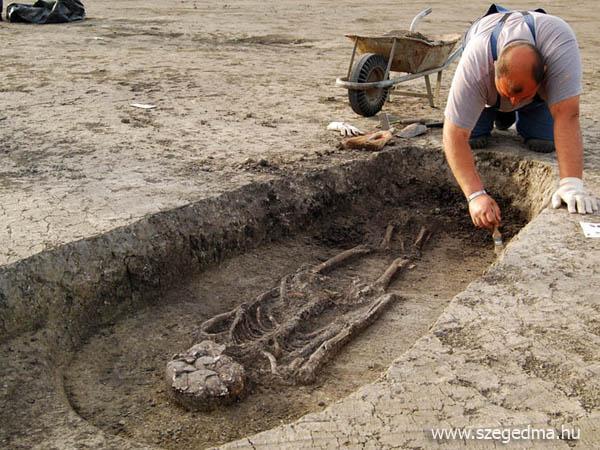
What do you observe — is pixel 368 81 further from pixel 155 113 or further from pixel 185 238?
pixel 185 238

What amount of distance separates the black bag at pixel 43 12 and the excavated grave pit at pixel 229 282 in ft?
32.2

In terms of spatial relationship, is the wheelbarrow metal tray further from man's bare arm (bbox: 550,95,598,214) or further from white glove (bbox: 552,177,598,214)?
white glove (bbox: 552,177,598,214)

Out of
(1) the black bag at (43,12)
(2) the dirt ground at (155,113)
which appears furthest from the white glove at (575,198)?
(1) the black bag at (43,12)

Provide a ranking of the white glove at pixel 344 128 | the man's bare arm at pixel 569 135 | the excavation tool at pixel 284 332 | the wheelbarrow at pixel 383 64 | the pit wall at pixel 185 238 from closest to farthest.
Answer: the excavation tool at pixel 284 332, the pit wall at pixel 185 238, the man's bare arm at pixel 569 135, the white glove at pixel 344 128, the wheelbarrow at pixel 383 64

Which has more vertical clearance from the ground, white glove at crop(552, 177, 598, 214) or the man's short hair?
the man's short hair

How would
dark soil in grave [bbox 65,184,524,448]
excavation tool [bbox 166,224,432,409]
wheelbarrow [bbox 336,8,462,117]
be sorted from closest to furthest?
dark soil in grave [bbox 65,184,524,448] → excavation tool [bbox 166,224,432,409] → wheelbarrow [bbox 336,8,462,117]

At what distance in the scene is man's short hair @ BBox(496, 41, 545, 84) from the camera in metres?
3.69

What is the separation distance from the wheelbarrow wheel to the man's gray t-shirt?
2290 millimetres

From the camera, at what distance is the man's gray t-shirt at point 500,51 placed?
399cm

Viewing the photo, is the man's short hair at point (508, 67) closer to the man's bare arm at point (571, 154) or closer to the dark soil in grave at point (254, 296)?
the man's bare arm at point (571, 154)

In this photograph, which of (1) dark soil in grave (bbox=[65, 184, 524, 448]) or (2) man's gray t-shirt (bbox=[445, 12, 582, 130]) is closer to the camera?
(1) dark soil in grave (bbox=[65, 184, 524, 448])

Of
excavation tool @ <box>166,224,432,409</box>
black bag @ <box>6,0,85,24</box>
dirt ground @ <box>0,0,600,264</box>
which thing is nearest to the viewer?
excavation tool @ <box>166,224,432,409</box>

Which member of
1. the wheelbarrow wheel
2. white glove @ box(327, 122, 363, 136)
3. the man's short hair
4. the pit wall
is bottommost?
the pit wall

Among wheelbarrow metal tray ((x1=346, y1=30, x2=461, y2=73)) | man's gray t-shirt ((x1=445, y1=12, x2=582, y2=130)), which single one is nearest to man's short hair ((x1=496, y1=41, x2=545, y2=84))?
man's gray t-shirt ((x1=445, y1=12, x2=582, y2=130))
